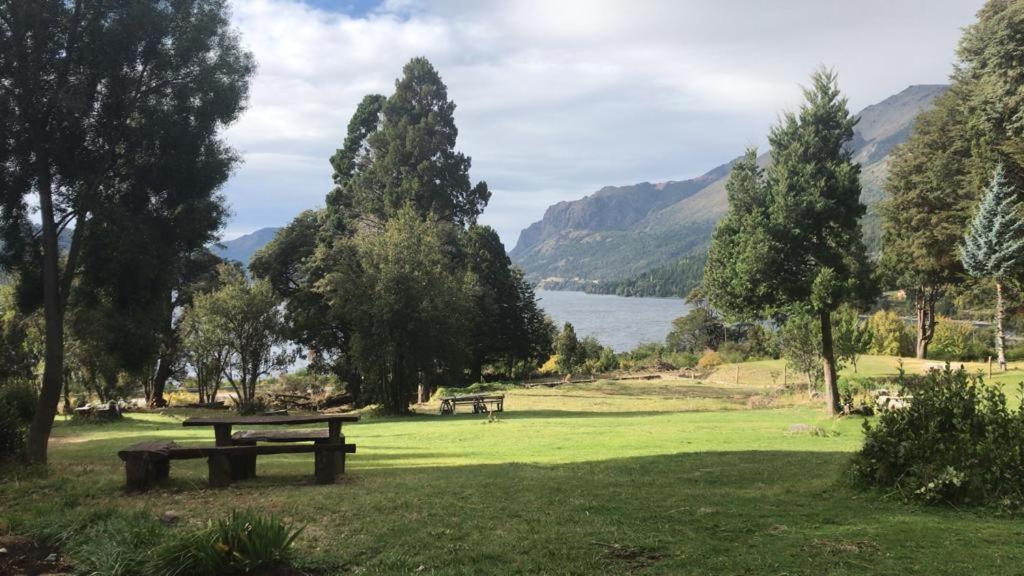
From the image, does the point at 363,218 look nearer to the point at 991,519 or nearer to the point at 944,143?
the point at 944,143

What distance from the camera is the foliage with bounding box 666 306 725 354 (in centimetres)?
7169

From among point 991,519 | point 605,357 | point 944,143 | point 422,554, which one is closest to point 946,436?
point 991,519

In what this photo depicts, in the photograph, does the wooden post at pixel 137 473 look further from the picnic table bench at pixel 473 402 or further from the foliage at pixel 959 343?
the foliage at pixel 959 343

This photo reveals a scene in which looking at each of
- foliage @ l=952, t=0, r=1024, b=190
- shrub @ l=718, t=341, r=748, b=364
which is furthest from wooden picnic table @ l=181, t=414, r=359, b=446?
shrub @ l=718, t=341, r=748, b=364

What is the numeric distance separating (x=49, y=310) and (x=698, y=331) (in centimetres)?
6739

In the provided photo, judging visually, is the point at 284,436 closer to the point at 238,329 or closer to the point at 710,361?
the point at 238,329

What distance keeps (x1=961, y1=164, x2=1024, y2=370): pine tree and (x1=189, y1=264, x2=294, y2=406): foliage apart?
107 feet

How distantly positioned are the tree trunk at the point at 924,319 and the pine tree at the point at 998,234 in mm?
12711

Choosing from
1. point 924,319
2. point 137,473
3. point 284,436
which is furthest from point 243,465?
point 924,319

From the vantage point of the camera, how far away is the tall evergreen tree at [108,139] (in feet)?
37.4

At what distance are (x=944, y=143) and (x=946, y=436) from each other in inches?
1404

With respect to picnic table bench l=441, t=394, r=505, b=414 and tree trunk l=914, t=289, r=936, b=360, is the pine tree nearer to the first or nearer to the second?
tree trunk l=914, t=289, r=936, b=360

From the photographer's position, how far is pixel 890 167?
3850 centimetres

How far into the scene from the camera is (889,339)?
44.2 meters
